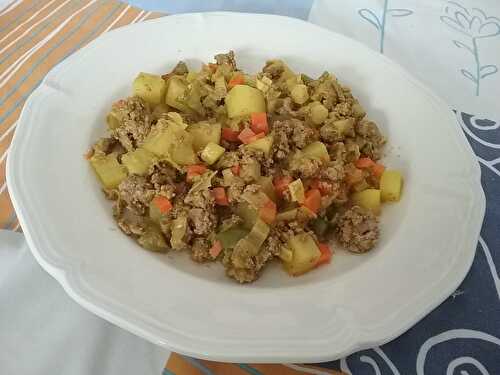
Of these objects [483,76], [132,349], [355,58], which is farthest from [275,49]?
[132,349]

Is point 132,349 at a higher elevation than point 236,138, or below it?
below

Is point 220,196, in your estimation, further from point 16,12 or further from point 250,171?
point 16,12

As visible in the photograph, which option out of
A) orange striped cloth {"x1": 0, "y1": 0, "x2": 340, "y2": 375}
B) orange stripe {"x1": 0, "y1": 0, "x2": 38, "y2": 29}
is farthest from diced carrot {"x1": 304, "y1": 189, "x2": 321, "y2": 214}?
orange stripe {"x1": 0, "y1": 0, "x2": 38, "y2": 29}

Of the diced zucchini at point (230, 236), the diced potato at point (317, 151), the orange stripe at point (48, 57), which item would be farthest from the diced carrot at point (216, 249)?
the orange stripe at point (48, 57)

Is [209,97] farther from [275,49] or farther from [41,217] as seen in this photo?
[41,217]

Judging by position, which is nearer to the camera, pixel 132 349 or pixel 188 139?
pixel 132 349

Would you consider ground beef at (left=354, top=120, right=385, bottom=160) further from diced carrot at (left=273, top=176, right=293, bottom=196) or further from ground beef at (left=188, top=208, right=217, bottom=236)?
ground beef at (left=188, top=208, right=217, bottom=236)

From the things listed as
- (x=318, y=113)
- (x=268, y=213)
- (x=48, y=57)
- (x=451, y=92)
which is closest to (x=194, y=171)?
→ (x=268, y=213)
